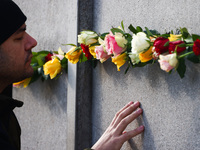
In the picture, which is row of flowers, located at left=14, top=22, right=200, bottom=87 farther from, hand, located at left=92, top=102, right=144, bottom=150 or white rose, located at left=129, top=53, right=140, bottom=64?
hand, located at left=92, top=102, right=144, bottom=150

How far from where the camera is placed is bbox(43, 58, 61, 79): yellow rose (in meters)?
2.48

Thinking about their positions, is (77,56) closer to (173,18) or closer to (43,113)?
(173,18)

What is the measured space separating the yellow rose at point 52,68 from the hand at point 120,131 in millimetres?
755

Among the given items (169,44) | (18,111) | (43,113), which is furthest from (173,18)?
(18,111)

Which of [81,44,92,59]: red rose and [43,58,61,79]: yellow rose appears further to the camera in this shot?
[43,58,61,79]: yellow rose

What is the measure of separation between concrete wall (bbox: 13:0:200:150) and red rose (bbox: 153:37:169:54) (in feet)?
0.64

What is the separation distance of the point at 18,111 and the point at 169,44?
2.34 m

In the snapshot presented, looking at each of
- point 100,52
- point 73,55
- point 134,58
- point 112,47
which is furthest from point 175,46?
point 73,55

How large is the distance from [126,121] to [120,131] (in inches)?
3.1

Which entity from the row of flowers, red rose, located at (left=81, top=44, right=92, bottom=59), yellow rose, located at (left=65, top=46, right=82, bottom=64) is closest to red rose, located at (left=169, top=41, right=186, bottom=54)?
the row of flowers

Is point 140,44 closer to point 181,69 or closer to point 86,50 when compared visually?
point 181,69

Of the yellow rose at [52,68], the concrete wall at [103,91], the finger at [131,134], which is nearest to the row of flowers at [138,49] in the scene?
the yellow rose at [52,68]

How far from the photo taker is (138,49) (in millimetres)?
1599

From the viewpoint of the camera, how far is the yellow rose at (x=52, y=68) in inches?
97.8
